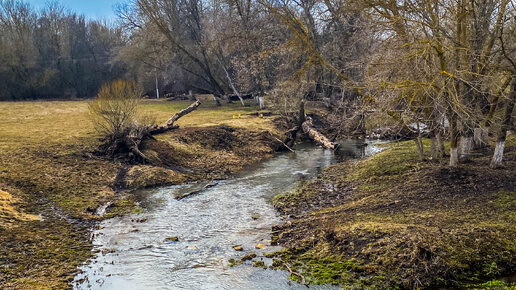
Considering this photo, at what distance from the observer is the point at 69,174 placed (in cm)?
1521

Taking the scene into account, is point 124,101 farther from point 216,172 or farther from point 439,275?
point 439,275

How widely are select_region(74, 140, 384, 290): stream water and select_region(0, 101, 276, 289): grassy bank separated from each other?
65 centimetres

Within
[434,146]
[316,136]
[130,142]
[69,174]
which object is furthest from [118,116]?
[434,146]

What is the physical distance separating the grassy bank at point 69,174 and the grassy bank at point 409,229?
4969mm

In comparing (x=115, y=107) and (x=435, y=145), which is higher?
(x=115, y=107)

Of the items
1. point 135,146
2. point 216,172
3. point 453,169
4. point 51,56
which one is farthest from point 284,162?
point 51,56

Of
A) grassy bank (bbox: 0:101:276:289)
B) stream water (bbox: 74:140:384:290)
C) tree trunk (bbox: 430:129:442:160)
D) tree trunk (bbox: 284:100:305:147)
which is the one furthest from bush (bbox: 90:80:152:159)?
tree trunk (bbox: 430:129:442:160)

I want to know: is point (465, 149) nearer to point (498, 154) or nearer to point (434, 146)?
point (434, 146)

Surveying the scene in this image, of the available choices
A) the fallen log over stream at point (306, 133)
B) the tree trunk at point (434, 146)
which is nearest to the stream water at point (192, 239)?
the tree trunk at point (434, 146)

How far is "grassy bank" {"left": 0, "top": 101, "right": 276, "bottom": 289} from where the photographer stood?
892cm

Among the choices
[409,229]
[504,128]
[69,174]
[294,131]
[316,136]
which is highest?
[504,128]

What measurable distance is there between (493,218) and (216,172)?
37.3 feet

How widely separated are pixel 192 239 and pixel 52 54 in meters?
46.6

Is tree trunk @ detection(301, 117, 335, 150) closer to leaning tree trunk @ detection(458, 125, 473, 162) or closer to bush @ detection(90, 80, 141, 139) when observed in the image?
leaning tree trunk @ detection(458, 125, 473, 162)
